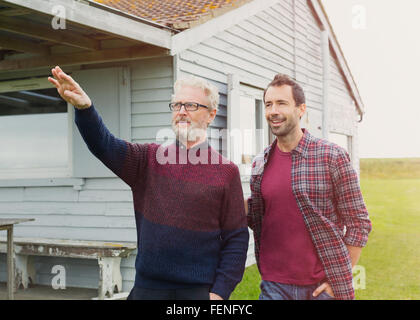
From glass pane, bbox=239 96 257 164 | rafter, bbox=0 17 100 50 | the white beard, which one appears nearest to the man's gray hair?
the white beard

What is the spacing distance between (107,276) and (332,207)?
11.8 ft

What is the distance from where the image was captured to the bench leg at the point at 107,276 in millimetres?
5543

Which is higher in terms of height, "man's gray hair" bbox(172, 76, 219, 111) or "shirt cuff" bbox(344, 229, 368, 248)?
"man's gray hair" bbox(172, 76, 219, 111)

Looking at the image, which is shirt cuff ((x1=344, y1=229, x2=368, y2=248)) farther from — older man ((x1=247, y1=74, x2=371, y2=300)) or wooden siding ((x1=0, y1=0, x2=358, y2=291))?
wooden siding ((x1=0, y1=0, x2=358, y2=291))

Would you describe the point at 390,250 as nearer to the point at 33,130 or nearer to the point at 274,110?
the point at 33,130

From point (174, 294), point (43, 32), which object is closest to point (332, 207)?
point (174, 294)

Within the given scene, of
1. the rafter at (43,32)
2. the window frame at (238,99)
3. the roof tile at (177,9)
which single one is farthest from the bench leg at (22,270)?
the roof tile at (177,9)

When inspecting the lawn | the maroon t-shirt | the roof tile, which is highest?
the roof tile

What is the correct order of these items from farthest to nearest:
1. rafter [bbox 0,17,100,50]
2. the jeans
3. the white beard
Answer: rafter [bbox 0,17,100,50] < the white beard < the jeans

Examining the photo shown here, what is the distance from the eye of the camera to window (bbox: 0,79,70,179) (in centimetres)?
642

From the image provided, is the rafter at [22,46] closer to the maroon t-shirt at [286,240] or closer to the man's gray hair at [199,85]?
the man's gray hair at [199,85]

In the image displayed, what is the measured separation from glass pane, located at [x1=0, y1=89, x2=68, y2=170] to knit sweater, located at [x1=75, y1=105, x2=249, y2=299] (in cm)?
419

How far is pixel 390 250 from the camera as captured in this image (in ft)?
37.1

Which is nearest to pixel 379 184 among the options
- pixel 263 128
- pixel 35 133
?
pixel 263 128
